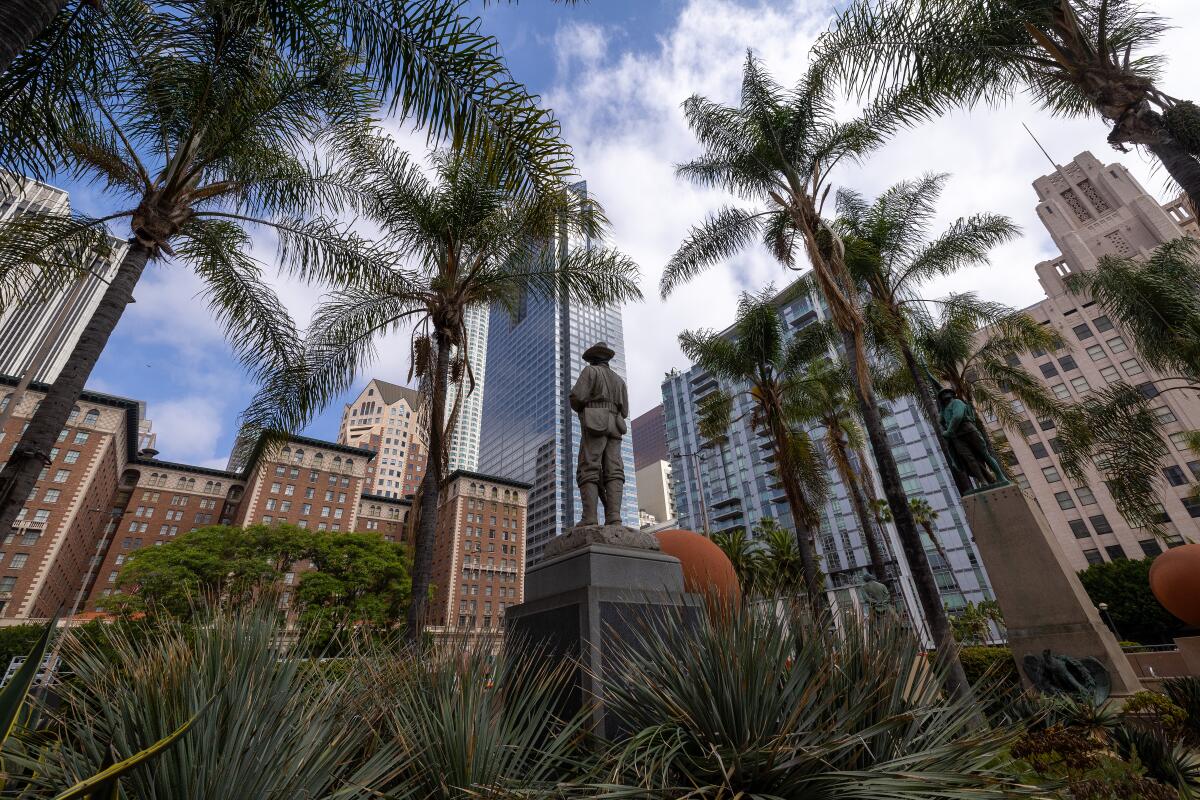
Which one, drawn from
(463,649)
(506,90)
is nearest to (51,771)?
(463,649)

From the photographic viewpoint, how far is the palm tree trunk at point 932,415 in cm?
1105

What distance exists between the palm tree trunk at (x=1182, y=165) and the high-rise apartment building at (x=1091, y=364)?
4231 centimetres

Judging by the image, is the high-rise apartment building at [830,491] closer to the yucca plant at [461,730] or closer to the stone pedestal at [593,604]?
the stone pedestal at [593,604]

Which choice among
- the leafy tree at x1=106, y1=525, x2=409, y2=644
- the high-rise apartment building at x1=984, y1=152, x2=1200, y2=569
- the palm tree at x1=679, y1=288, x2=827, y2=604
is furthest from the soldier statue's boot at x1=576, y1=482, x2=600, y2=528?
the high-rise apartment building at x1=984, y1=152, x2=1200, y2=569

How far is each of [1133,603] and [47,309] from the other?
197ft

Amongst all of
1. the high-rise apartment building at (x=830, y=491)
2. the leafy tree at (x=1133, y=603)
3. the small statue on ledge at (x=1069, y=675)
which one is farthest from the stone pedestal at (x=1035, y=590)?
the high-rise apartment building at (x=830, y=491)

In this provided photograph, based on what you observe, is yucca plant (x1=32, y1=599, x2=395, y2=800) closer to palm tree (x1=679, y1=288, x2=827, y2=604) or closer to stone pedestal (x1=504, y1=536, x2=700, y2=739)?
stone pedestal (x1=504, y1=536, x2=700, y2=739)

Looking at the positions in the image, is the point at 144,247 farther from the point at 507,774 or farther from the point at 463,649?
the point at 507,774

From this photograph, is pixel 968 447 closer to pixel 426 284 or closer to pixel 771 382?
pixel 771 382

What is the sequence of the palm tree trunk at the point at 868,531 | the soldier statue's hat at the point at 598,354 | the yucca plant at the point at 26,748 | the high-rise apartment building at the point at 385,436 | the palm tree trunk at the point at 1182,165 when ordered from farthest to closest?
the high-rise apartment building at the point at 385,436, the palm tree trunk at the point at 868,531, the soldier statue's hat at the point at 598,354, the palm tree trunk at the point at 1182,165, the yucca plant at the point at 26,748

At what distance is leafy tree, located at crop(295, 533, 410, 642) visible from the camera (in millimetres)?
33594

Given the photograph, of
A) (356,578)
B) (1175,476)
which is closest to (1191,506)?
(1175,476)

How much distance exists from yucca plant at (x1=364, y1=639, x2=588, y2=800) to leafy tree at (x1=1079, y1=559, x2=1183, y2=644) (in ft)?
118

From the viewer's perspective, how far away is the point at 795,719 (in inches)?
94.3
